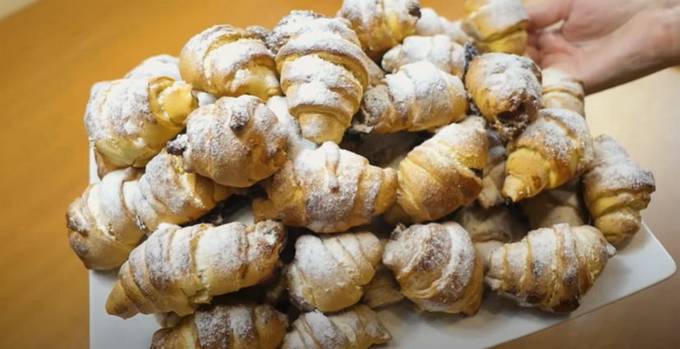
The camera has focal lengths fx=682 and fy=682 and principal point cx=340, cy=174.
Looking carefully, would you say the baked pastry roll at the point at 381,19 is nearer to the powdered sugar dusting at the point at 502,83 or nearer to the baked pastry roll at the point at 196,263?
the powdered sugar dusting at the point at 502,83

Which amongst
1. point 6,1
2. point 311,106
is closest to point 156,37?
point 6,1

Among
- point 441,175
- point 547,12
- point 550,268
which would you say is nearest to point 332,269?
point 441,175

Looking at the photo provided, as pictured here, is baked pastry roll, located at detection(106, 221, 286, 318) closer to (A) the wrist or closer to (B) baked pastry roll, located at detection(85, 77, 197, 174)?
(B) baked pastry roll, located at detection(85, 77, 197, 174)

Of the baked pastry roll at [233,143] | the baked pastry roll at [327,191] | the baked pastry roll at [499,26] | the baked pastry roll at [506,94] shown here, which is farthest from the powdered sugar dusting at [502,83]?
the baked pastry roll at [233,143]

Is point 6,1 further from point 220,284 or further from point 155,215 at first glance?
point 220,284

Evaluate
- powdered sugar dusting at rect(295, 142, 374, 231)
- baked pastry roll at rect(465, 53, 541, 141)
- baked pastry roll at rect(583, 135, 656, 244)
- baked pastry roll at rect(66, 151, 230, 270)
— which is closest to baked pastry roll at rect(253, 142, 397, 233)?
powdered sugar dusting at rect(295, 142, 374, 231)

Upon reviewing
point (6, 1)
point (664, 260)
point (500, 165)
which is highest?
point (6, 1)
